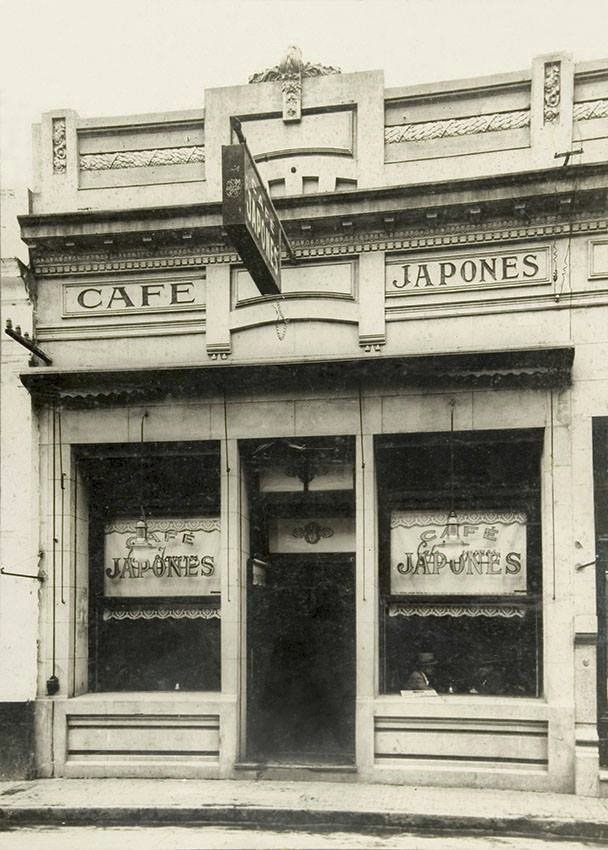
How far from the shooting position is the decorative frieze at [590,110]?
10961 millimetres

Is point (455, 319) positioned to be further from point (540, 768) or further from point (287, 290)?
point (540, 768)

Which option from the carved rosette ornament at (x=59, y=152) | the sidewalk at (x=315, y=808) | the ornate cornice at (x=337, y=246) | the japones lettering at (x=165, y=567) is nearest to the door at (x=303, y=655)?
the japones lettering at (x=165, y=567)

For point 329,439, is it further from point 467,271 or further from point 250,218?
point 250,218

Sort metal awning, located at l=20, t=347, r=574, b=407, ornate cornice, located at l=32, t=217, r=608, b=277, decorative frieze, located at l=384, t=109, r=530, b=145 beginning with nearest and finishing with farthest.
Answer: metal awning, located at l=20, t=347, r=574, b=407 → ornate cornice, located at l=32, t=217, r=608, b=277 → decorative frieze, located at l=384, t=109, r=530, b=145

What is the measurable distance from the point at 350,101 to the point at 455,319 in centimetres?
315

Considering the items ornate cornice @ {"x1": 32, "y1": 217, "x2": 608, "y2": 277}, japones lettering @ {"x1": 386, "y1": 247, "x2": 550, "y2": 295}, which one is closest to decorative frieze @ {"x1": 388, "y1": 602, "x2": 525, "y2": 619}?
japones lettering @ {"x1": 386, "y1": 247, "x2": 550, "y2": 295}

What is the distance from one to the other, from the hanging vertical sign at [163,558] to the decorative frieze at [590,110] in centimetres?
680

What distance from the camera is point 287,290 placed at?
11734 mm

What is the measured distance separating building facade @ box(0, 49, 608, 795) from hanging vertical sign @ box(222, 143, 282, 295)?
702 millimetres

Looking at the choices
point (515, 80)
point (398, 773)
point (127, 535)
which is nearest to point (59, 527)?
point (127, 535)

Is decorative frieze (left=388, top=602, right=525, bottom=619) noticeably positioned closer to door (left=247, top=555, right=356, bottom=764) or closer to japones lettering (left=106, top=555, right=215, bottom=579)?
door (left=247, top=555, right=356, bottom=764)

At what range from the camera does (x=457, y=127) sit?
11.5m

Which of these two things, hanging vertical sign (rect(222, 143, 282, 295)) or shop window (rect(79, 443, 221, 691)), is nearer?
hanging vertical sign (rect(222, 143, 282, 295))

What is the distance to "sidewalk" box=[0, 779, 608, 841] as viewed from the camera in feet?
30.6
